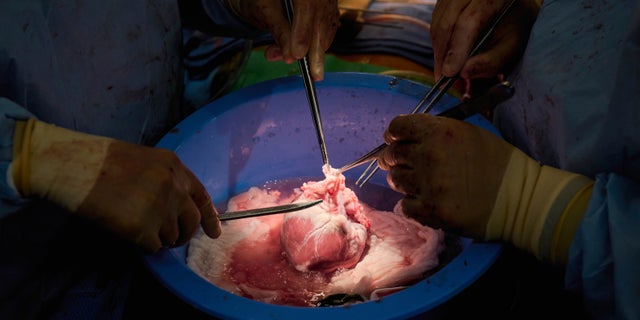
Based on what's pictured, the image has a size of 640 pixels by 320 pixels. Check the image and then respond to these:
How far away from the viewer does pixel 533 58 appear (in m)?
1.60

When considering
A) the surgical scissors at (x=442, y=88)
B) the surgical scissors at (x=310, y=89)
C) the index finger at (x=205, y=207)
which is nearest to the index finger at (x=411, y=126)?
the surgical scissors at (x=442, y=88)

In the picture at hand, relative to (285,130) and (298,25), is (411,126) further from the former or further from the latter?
(285,130)

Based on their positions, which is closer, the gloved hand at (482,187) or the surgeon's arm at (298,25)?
the gloved hand at (482,187)

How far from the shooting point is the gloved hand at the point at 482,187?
131 centimetres

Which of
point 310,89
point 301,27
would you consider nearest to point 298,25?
point 301,27

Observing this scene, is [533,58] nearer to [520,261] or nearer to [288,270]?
[520,261]

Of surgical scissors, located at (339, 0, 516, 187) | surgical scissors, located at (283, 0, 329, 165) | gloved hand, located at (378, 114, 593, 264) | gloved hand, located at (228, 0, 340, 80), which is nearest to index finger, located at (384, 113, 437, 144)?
gloved hand, located at (378, 114, 593, 264)

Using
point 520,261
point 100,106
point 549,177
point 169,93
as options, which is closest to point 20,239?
point 100,106

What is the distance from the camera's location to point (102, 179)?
48.5 inches

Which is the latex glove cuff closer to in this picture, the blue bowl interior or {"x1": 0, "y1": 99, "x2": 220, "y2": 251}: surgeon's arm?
{"x1": 0, "y1": 99, "x2": 220, "y2": 251}: surgeon's arm

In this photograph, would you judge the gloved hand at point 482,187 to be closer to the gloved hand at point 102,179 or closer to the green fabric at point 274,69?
the gloved hand at point 102,179

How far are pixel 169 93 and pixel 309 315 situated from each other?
3.76ft

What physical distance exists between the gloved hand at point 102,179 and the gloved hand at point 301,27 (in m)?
0.67

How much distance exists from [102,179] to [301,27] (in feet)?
2.76
